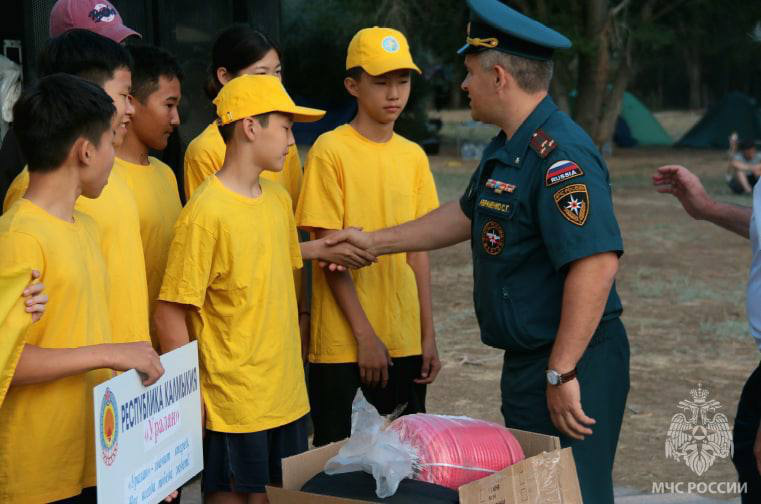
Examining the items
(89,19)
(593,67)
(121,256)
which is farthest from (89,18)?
(593,67)

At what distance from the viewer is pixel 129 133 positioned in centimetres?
377

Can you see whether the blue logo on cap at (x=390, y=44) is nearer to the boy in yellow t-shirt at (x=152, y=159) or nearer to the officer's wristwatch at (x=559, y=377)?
the boy in yellow t-shirt at (x=152, y=159)

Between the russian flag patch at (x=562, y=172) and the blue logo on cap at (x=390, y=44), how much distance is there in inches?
49.5

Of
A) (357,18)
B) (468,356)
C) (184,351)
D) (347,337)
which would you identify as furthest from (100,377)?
(357,18)

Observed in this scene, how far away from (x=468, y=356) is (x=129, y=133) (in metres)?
4.75

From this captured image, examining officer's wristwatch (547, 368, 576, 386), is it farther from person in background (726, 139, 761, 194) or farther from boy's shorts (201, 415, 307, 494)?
person in background (726, 139, 761, 194)

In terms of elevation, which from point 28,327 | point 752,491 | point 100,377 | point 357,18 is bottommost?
point 752,491

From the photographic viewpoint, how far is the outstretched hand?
3.98 meters

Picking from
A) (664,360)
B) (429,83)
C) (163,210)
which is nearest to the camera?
(163,210)

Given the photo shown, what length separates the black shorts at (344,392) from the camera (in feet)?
14.1

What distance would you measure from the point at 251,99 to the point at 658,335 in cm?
596

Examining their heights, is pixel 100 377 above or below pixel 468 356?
above

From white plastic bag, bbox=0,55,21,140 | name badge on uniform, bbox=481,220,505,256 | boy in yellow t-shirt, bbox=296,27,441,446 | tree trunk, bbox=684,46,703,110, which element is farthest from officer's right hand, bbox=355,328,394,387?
tree trunk, bbox=684,46,703,110

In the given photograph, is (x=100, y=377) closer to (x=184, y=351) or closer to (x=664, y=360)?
(x=184, y=351)
